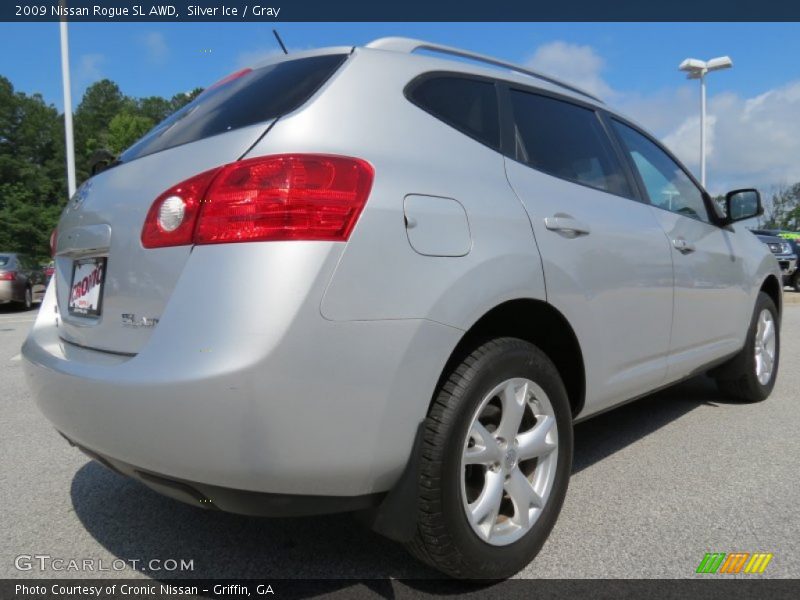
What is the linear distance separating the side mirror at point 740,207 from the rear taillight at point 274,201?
2.95 m

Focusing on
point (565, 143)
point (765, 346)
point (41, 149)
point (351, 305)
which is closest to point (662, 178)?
point (565, 143)

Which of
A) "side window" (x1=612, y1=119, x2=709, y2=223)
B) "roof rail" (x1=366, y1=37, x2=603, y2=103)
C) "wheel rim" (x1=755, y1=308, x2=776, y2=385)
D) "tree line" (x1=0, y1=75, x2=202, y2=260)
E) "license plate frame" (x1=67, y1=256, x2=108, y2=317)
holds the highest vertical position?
"tree line" (x1=0, y1=75, x2=202, y2=260)

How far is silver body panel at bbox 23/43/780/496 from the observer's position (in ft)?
5.13

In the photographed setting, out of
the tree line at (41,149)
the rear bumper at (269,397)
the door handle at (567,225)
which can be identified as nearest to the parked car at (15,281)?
→ the rear bumper at (269,397)

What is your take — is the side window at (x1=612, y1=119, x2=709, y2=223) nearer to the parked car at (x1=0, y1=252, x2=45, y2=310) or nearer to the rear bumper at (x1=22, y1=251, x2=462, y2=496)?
the rear bumper at (x1=22, y1=251, x2=462, y2=496)

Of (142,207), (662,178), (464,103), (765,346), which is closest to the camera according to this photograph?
(142,207)

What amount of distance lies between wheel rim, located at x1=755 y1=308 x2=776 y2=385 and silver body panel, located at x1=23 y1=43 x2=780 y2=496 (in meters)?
2.67

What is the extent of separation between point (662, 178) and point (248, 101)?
2.32 metres

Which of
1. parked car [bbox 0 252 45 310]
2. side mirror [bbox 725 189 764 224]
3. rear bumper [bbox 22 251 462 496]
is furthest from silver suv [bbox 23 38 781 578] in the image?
parked car [bbox 0 252 45 310]

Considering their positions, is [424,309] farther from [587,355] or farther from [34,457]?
[34,457]

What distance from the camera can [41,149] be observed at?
50.5 meters

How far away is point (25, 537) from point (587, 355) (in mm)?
2239

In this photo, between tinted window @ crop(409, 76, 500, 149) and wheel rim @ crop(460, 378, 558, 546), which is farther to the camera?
tinted window @ crop(409, 76, 500, 149)

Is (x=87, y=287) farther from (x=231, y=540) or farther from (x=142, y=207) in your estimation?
(x=231, y=540)
